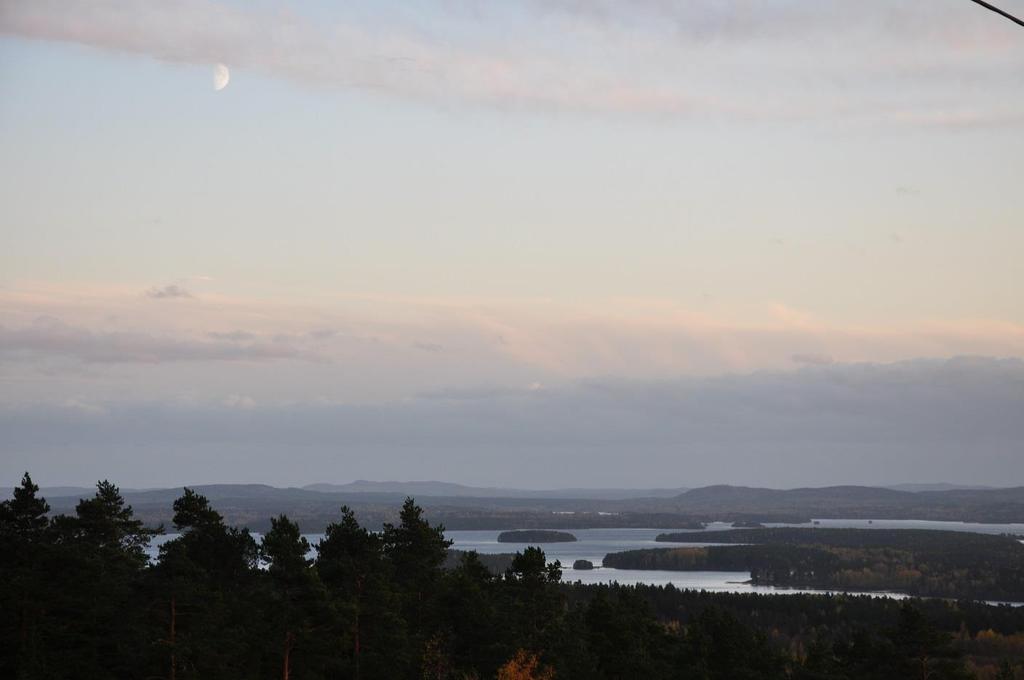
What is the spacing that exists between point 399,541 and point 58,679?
96.7 ft

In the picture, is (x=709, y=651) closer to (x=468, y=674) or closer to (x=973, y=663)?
(x=468, y=674)

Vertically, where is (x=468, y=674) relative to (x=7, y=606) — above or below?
below

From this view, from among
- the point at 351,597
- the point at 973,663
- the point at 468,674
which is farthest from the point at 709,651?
the point at 973,663

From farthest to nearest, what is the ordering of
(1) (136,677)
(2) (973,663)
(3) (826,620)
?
(3) (826,620)
(2) (973,663)
(1) (136,677)

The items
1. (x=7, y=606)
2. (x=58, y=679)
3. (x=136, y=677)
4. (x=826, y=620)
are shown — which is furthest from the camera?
(x=826, y=620)

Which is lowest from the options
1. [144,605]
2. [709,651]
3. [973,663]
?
[973,663]

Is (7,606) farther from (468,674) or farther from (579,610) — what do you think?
(579,610)

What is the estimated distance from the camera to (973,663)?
147750 millimetres

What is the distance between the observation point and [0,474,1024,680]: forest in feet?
161

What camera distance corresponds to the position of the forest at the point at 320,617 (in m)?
49.1

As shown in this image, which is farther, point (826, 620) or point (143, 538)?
point (826, 620)

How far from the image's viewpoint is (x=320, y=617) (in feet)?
169

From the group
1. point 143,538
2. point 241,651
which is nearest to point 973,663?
point 143,538

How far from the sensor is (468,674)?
5862cm
